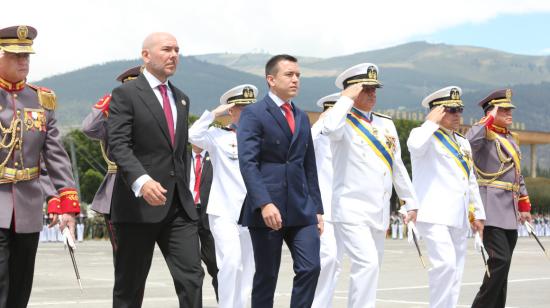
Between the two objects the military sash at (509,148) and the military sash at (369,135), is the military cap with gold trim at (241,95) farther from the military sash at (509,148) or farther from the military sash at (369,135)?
the military sash at (509,148)

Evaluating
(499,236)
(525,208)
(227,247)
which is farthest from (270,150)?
(525,208)

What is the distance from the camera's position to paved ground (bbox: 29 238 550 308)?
1278cm

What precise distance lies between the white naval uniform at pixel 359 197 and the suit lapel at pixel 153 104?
1.82 m

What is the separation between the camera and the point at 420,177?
10539 millimetres

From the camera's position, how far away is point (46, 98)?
25.4 ft

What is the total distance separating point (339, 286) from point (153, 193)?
8824 mm

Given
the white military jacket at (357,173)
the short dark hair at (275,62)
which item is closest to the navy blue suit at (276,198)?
the short dark hair at (275,62)

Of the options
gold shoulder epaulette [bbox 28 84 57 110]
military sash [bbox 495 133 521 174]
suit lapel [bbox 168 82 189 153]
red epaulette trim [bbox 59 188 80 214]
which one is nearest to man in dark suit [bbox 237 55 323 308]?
suit lapel [bbox 168 82 189 153]

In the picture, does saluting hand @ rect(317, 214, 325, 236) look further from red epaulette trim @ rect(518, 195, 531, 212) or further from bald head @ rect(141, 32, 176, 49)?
red epaulette trim @ rect(518, 195, 531, 212)

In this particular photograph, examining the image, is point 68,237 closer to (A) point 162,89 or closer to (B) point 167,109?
(B) point 167,109

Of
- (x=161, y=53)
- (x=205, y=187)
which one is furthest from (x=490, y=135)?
(x=161, y=53)

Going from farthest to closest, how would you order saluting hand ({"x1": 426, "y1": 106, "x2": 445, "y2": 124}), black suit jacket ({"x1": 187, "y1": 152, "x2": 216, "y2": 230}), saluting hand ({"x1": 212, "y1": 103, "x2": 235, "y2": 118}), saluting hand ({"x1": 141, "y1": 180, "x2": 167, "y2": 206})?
1. black suit jacket ({"x1": 187, "y1": 152, "x2": 216, "y2": 230})
2. saluting hand ({"x1": 212, "y1": 103, "x2": 235, "y2": 118})
3. saluting hand ({"x1": 426, "y1": 106, "x2": 445, "y2": 124})
4. saluting hand ({"x1": 141, "y1": 180, "x2": 167, "y2": 206})

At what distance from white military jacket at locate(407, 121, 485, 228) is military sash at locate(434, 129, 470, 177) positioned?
1cm

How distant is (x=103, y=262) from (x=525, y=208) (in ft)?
46.4
